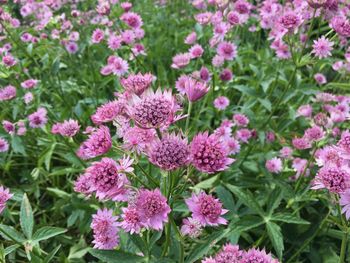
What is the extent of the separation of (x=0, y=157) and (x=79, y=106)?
0.68 metres

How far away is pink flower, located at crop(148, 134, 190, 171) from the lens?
1198mm

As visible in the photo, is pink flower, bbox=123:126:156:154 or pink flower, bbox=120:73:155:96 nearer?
pink flower, bbox=123:126:156:154

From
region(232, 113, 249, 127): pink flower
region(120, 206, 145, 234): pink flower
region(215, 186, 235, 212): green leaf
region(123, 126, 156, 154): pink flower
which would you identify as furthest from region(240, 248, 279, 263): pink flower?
region(232, 113, 249, 127): pink flower

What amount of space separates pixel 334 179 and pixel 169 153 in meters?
0.65

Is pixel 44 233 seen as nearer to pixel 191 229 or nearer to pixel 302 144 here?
pixel 191 229

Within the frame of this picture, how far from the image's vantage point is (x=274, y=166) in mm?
2410

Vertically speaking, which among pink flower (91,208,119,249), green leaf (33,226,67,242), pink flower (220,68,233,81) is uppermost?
pink flower (91,208,119,249)

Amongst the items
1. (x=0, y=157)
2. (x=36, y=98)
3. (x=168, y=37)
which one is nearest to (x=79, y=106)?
(x=36, y=98)

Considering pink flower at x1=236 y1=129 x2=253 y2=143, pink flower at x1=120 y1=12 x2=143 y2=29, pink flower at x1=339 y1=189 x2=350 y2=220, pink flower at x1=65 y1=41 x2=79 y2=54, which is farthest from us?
pink flower at x1=65 y1=41 x2=79 y2=54

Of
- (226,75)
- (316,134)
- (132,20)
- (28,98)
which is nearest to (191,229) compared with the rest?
(316,134)

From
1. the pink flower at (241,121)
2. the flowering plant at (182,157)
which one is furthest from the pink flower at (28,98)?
the pink flower at (241,121)

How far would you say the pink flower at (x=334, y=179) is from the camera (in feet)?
4.66

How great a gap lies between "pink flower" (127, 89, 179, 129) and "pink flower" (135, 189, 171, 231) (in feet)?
0.73

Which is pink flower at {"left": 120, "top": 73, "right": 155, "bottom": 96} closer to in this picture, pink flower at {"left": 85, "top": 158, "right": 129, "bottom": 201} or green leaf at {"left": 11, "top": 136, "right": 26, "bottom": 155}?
pink flower at {"left": 85, "top": 158, "right": 129, "bottom": 201}
